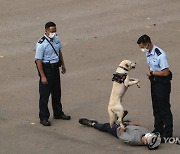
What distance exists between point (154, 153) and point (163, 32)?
7.70m

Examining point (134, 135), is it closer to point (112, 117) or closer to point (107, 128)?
point (112, 117)

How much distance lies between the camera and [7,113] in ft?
37.2

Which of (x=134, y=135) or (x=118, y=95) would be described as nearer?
(x=134, y=135)

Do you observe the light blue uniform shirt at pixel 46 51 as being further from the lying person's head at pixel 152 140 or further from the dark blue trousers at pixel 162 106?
Result: the lying person's head at pixel 152 140

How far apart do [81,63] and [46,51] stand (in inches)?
149

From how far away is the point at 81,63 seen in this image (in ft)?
46.9

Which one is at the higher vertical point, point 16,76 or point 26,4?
point 26,4

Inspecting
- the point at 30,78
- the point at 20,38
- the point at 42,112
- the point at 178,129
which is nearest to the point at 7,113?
the point at 42,112

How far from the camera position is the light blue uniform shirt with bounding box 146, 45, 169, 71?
9.41 metres

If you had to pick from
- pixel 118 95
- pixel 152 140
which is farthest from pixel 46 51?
pixel 152 140

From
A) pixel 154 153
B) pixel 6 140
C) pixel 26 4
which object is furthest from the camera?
pixel 26 4

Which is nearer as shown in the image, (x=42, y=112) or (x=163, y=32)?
(x=42, y=112)

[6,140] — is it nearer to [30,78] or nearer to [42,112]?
[42,112]

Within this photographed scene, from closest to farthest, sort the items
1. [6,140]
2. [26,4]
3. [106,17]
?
1. [6,140]
2. [106,17]
3. [26,4]
